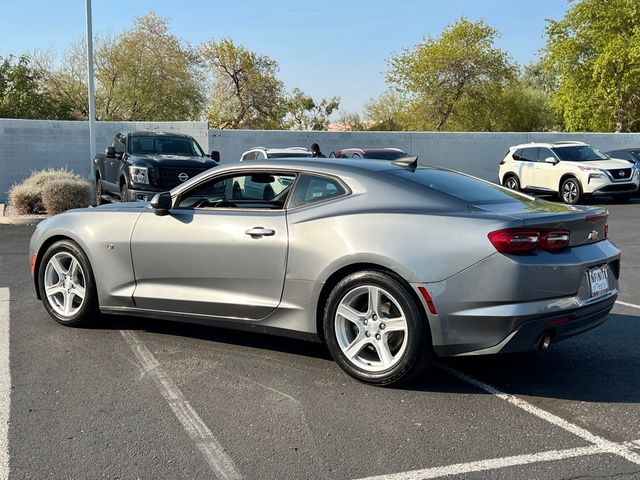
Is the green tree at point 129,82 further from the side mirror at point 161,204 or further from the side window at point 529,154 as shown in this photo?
the side mirror at point 161,204

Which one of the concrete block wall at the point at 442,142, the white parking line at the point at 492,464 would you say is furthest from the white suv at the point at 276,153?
the white parking line at the point at 492,464

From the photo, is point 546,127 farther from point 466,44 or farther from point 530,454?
point 530,454

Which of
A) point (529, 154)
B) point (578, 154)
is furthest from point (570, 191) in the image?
point (529, 154)

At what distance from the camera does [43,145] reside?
2053 cm

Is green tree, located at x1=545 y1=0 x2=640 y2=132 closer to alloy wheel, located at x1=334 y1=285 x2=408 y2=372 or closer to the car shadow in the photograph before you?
the car shadow

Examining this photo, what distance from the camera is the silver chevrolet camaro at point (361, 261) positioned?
168 inches

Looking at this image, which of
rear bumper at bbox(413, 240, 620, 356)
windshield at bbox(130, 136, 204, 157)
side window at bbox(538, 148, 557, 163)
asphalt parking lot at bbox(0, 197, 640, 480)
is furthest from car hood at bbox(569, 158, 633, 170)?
rear bumper at bbox(413, 240, 620, 356)

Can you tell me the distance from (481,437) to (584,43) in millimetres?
34668

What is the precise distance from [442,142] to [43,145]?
14310mm

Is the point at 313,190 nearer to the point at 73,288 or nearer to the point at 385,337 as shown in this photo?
the point at 385,337

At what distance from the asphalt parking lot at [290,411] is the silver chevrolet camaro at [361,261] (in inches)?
12.8

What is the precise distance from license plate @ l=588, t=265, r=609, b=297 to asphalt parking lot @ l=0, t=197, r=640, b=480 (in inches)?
25.5

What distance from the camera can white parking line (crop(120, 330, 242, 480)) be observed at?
3459 millimetres

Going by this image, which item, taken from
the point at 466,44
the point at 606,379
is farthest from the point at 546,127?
the point at 606,379
